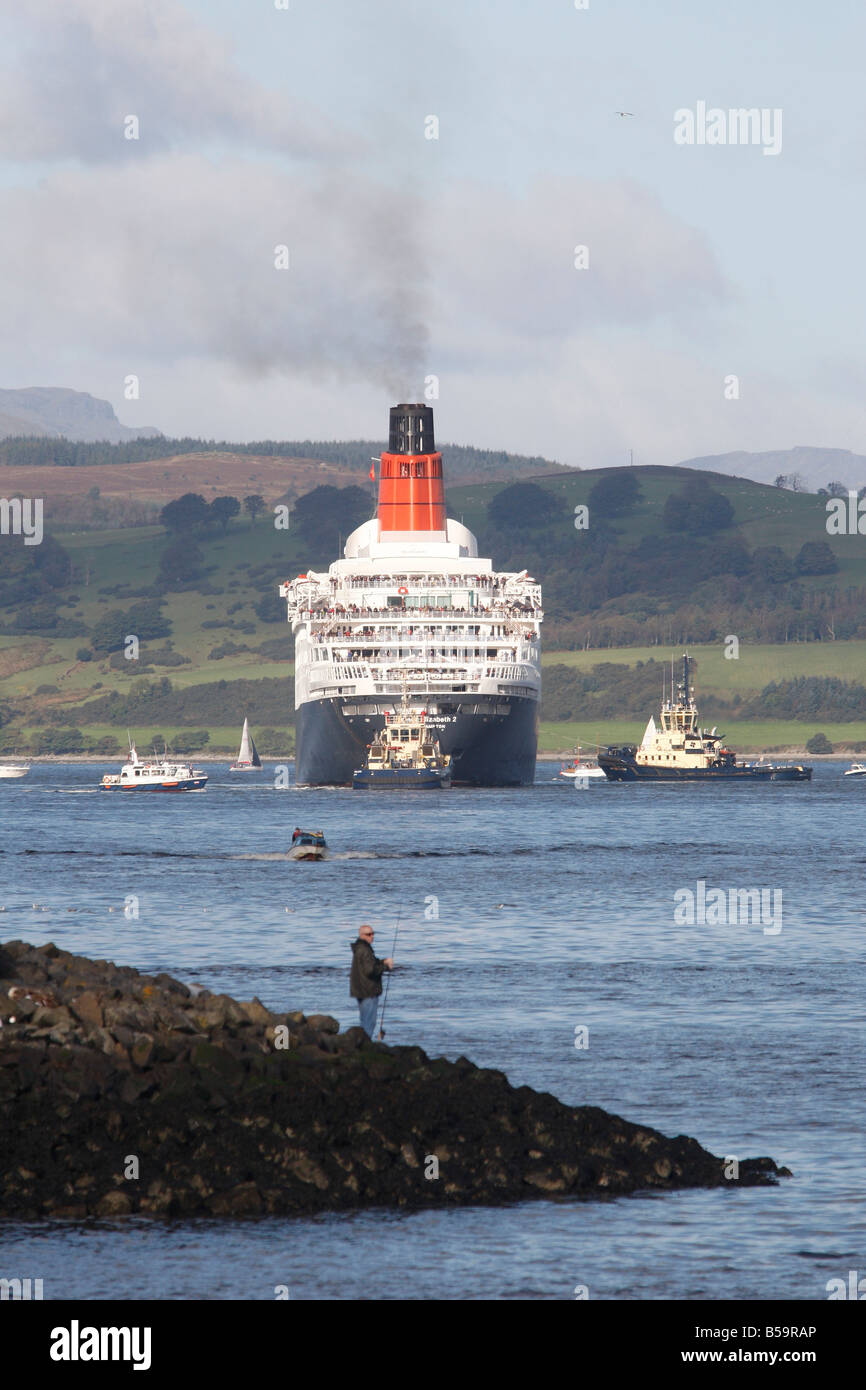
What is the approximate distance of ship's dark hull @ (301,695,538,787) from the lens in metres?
124

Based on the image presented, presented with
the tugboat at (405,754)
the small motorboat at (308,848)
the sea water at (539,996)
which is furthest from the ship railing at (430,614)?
the small motorboat at (308,848)

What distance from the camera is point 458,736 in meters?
124

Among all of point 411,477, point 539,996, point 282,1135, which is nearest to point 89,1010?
point 282,1135

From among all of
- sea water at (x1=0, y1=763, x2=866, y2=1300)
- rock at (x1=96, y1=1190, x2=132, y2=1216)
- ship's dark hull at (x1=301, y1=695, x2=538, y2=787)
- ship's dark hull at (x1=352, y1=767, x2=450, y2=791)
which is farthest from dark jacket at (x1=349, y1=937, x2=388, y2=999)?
ship's dark hull at (x1=301, y1=695, x2=538, y2=787)

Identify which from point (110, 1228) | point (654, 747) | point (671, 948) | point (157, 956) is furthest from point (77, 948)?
point (654, 747)

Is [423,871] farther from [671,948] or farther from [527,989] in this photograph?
[527,989]

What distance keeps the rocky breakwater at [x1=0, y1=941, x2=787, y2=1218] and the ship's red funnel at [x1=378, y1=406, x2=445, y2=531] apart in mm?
134636

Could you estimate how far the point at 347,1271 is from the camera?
63.5 feet

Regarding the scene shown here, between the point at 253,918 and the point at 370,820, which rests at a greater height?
the point at 370,820

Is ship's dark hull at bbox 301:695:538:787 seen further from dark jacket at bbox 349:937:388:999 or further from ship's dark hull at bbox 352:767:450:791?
dark jacket at bbox 349:937:388:999

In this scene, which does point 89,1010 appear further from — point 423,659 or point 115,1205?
point 423,659
